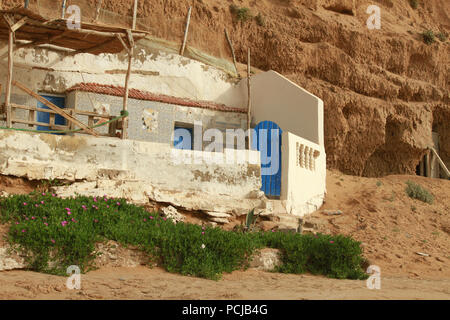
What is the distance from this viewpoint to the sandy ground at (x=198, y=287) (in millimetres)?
6383

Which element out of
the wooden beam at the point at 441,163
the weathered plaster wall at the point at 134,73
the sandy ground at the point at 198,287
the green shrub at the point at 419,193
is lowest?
the sandy ground at the point at 198,287

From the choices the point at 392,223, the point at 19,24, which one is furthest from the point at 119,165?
the point at 392,223

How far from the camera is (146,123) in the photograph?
1605 centimetres

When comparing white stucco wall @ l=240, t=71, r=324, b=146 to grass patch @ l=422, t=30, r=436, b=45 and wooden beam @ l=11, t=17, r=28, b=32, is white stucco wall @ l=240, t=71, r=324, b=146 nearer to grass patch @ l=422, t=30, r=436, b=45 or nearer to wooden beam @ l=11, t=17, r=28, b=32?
wooden beam @ l=11, t=17, r=28, b=32

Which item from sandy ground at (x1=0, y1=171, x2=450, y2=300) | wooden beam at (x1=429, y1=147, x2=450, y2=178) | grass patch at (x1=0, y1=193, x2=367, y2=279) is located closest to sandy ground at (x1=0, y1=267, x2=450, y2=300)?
sandy ground at (x1=0, y1=171, x2=450, y2=300)

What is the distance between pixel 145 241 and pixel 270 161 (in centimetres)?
586

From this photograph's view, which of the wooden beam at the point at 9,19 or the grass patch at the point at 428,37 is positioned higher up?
the grass patch at the point at 428,37

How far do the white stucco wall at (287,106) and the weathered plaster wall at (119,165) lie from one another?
3.46 m

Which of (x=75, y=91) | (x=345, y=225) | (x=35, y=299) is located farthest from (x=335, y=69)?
(x=35, y=299)

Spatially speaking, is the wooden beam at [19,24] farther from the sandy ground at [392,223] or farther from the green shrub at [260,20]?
the green shrub at [260,20]

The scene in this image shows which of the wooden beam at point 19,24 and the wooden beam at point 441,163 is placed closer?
the wooden beam at point 19,24

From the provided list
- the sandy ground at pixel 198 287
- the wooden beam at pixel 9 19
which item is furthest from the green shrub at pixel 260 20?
the sandy ground at pixel 198 287

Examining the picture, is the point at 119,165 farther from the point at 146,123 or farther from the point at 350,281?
the point at 350,281

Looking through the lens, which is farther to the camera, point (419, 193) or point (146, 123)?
point (419, 193)
